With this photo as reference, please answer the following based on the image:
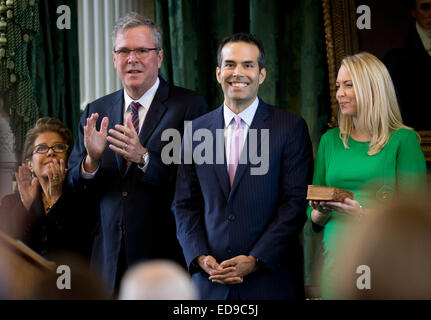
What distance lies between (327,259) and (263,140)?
2.07 ft

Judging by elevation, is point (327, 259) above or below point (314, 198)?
below

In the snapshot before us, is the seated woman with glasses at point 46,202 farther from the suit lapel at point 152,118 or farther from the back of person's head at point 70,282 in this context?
the suit lapel at point 152,118

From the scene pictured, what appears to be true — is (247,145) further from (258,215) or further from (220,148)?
(258,215)

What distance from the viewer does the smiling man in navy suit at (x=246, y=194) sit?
8.52ft

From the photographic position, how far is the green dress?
2.58 metres

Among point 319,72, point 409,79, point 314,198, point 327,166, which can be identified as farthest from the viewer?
point 319,72

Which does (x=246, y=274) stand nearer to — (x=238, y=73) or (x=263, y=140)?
(x=263, y=140)

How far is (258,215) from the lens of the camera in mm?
2631

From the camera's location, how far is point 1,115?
3.59 m

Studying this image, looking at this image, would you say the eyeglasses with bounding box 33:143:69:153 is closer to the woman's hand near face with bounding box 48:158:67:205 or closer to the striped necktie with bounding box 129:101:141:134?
the woman's hand near face with bounding box 48:158:67:205

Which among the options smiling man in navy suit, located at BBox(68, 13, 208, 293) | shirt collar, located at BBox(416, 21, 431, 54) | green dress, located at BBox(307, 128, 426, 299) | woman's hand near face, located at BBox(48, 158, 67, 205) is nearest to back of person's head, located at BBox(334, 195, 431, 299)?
green dress, located at BBox(307, 128, 426, 299)

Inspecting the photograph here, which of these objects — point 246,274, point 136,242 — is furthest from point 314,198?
point 136,242

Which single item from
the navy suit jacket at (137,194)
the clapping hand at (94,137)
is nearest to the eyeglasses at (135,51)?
the navy suit jacket at (137,194)

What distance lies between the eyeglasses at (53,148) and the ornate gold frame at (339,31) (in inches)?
62.2
